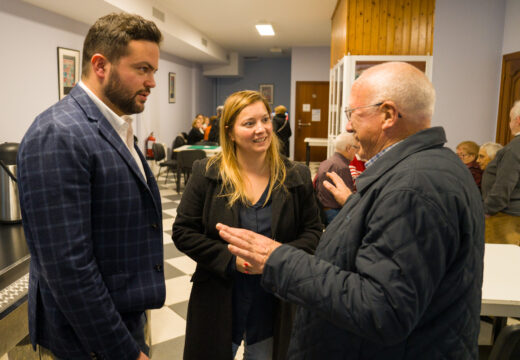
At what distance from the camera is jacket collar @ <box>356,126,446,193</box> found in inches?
38.3

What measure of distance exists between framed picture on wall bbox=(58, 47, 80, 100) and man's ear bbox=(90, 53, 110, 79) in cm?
531

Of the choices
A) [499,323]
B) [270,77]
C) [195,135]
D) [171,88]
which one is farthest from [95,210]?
[270,77]

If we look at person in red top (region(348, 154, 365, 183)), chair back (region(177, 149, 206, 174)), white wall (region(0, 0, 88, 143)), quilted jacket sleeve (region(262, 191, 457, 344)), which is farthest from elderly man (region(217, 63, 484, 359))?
chair back (region(177, 149, 206, 174))

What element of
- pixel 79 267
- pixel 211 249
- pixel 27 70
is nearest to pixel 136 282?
pixel 79 267

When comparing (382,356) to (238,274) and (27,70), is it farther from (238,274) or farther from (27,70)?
(27,70)

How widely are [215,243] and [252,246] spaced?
57 cm

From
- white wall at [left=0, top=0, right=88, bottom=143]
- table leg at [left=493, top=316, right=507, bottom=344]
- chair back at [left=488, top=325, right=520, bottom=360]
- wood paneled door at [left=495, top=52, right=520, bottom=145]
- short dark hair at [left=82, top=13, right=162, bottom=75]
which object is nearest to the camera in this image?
short dark hair at [left=82, top=13, right=162, bottom=75]

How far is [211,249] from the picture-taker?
1.61 meters

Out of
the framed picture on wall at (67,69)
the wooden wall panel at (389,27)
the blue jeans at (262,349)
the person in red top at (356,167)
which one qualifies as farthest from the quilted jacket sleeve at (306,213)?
the framed picture on wall at (67,69)

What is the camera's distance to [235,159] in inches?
72.0

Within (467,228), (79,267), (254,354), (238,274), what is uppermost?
(467,228)

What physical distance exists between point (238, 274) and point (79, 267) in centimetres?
77

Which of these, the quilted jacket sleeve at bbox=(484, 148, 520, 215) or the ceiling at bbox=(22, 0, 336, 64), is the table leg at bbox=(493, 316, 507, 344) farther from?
the ceiling at bbox=(22, 0, 336, 64)

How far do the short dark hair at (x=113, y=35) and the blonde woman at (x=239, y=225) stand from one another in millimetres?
699
